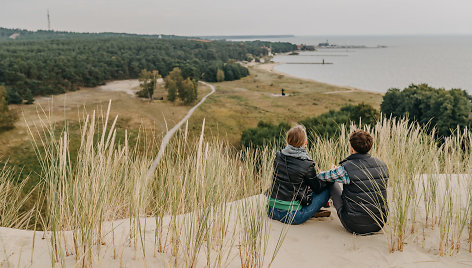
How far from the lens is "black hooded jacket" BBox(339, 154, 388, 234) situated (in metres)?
3.78

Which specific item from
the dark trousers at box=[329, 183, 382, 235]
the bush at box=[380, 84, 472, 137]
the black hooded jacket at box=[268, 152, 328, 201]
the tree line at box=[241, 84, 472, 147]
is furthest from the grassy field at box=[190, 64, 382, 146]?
the dark trousers at box=[329, 183, 382, 235]

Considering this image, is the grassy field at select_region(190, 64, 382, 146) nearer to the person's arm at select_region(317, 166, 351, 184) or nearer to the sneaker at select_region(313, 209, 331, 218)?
the sneaker at select_region(313, 209, 331, 218)

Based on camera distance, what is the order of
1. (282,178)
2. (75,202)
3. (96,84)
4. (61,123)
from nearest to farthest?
1. (75,202)
2. (282,178)
3. (61,123)
4. (96,84)

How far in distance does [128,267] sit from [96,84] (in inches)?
2830

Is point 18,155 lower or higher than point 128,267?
lower

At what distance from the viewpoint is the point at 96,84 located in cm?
6794

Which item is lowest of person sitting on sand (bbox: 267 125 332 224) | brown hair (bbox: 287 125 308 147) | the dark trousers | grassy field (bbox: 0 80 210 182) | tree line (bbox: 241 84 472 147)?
grassy field (bbox: 0 80 210 182)

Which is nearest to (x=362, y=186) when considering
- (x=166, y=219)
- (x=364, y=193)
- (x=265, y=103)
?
(x=364, y=193)

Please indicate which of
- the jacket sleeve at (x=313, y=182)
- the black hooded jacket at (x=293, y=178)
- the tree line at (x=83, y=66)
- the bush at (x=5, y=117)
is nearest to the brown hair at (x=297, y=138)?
the black hooded jacket at (x=293, y=178)

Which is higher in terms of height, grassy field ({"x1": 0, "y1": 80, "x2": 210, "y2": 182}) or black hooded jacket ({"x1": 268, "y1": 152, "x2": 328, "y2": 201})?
black hooded jacket ({"x1": 268, "y1": 152, "x2": 328, "y2": 201})

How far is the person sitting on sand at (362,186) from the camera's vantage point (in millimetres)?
3781

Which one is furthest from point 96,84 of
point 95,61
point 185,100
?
point 185,100

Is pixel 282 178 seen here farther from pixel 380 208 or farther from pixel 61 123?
pixel 61 123

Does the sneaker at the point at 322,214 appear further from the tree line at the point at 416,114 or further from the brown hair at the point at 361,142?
the tree line at the point at 416,114
